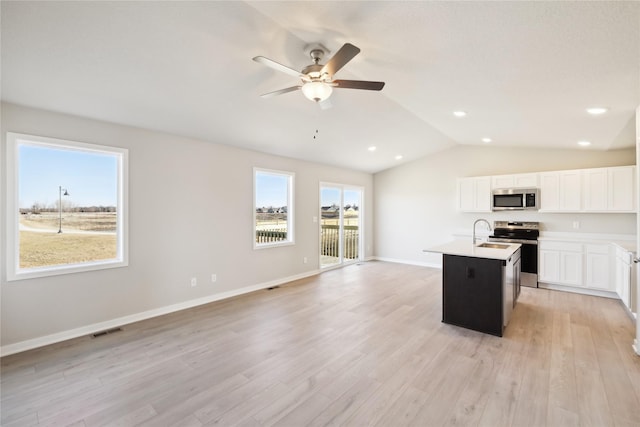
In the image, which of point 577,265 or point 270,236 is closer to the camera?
point 577,265

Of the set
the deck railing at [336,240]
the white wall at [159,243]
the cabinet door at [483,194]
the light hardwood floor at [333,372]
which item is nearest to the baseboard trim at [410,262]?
the deck railing at [336,240]

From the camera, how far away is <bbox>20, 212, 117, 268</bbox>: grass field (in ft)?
9.99

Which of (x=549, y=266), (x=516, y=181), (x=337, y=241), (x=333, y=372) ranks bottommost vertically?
(x=333, y=372)

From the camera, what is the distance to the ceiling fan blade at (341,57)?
1927mm

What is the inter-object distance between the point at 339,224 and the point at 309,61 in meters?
4.71

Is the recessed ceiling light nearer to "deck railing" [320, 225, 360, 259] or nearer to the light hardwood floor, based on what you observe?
the light hardwood floor

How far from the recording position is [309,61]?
9.34 ft

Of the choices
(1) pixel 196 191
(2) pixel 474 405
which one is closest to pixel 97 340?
(1) pixel 196 191

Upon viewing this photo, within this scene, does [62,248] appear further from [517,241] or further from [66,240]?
[517,241]

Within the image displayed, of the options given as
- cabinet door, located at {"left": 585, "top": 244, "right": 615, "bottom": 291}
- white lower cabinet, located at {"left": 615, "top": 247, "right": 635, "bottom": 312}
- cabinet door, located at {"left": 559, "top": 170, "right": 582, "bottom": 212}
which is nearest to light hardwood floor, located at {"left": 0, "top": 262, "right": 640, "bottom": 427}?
white lower cabinet, located at {"left": 615, "top": 247, "right": 635, "bottom": 312}

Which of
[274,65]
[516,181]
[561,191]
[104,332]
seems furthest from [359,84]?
[561,191]

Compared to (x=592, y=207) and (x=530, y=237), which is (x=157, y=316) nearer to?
(x=530, y=237)

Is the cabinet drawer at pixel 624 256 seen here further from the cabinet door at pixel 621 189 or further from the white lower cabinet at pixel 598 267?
the cabinet door at pixel 621 189

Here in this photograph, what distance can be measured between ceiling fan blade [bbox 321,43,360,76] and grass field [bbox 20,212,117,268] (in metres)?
3.22
